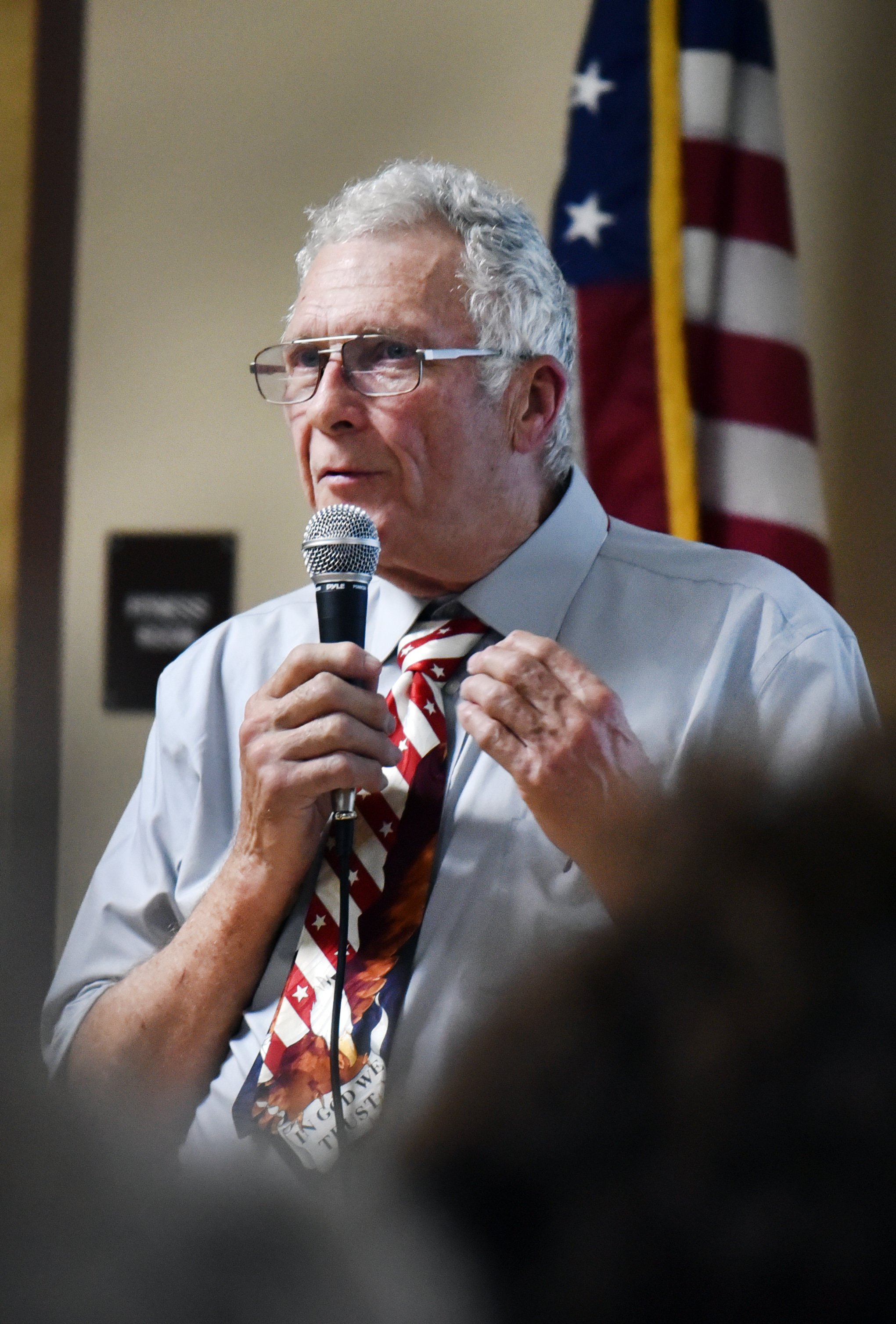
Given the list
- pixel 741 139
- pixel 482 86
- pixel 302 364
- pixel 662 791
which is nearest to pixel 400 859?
pixel 302 364

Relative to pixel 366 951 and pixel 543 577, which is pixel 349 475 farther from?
pixel 366 951

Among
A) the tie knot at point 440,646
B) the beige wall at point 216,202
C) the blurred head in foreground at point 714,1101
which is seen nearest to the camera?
the blurred head in foreground at point 714,1101

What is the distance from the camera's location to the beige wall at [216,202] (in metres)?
2.21

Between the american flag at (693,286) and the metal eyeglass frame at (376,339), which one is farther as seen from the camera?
the american flag at (693,286)

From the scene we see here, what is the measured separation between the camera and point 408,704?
1.39m

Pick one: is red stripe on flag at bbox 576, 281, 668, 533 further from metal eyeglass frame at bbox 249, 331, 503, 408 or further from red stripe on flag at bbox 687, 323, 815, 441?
metal eyeglass frame at bbox 249, 331, 503, 408

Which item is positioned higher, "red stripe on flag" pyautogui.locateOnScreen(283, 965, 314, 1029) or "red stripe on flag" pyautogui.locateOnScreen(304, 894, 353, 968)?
"red stripe on flag" pyautogui.locateOnScreen(304, 894, 353, 968)

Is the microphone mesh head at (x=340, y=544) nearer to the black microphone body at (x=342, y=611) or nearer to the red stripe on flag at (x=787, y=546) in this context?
the black microphone body at (x=342, y=611)

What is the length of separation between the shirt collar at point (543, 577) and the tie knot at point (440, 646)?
22mm

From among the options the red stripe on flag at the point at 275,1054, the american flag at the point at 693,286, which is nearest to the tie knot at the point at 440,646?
the red stripe on flag at the point at 275,1054

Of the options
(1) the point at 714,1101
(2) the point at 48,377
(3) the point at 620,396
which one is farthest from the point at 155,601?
(1) the point at 714,1101

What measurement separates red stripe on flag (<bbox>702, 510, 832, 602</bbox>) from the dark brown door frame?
47.7 inches

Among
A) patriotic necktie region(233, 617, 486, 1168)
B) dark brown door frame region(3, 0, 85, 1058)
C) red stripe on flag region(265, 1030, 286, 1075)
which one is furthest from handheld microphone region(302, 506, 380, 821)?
dark brown door frame region(3, 0, 85, 1058)

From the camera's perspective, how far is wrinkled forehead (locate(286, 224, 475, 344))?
1.44 meters
